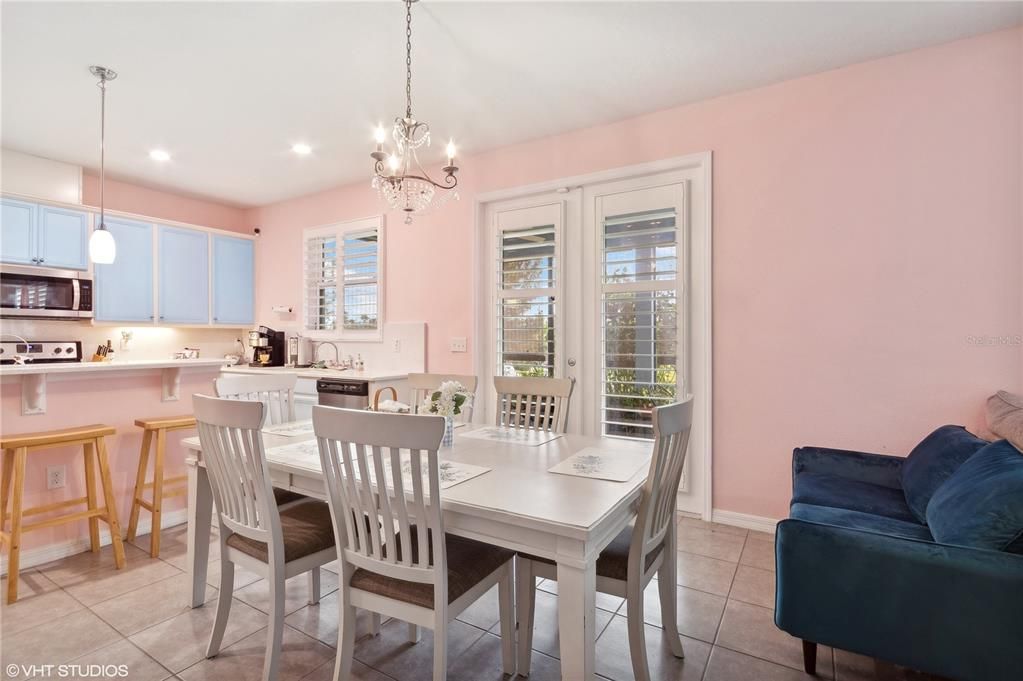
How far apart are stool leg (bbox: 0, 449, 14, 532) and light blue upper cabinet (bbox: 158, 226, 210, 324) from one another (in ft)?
8.47

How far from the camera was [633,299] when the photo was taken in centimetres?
343

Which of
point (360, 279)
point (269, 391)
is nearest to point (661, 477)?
point (269, 391)

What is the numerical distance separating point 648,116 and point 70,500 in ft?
13.5

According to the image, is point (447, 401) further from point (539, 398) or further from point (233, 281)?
point (233, 281)

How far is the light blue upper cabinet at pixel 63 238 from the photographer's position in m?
4.01

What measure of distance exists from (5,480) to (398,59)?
9.55 ft

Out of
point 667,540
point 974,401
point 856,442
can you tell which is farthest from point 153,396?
point 974,401

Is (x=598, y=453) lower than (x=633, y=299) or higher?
lower

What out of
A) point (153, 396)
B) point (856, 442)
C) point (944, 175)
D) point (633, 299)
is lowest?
point (856, 442)

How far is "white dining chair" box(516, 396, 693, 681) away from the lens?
155cm

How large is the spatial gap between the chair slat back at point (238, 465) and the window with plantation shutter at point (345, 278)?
114 inches

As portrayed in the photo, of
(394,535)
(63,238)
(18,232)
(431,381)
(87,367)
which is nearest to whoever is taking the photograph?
(394,535)

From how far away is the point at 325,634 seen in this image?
2.01 m

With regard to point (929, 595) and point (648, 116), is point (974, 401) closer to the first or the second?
point (929, 595)
